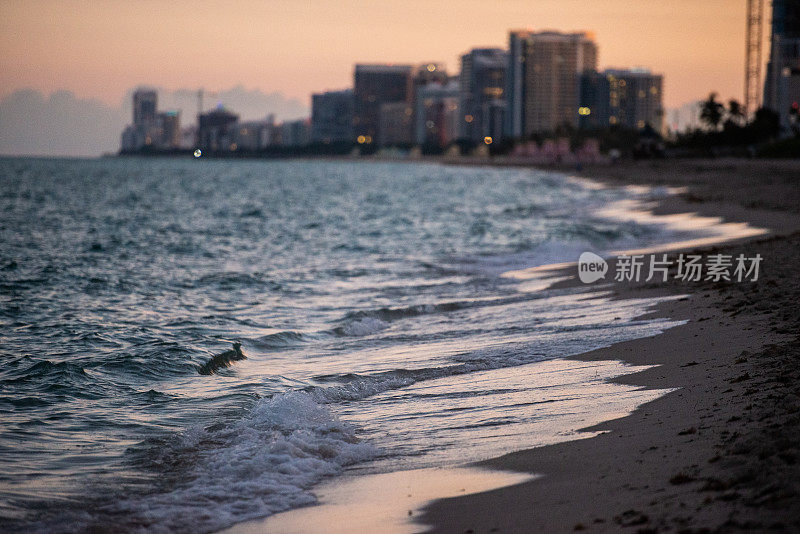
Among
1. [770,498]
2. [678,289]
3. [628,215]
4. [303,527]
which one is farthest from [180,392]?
[628,215]

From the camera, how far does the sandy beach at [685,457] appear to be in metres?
4.49

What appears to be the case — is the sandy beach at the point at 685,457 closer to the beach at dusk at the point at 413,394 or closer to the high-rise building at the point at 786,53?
the beach at dusk at the point at 413,394

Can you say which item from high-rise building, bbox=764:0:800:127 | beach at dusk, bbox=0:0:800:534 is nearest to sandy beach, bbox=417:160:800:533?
beach at dusk, bbox=0:0:800:534

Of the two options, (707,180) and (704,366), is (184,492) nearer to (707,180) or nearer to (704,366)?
(704,366)

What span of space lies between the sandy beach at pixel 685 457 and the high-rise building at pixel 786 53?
12896cm

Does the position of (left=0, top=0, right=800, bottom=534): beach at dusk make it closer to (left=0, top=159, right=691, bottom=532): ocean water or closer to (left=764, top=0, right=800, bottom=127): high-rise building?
(left=0, top=159, right=691, bottom=532): ocean water

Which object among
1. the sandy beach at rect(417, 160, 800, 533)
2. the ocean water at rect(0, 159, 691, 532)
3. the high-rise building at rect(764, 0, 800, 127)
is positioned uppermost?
the high-rise building at rect(764, 0, 800, 127)

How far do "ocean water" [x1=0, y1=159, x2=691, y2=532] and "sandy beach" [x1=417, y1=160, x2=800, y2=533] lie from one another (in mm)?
452

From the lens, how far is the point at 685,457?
5391 millimetres

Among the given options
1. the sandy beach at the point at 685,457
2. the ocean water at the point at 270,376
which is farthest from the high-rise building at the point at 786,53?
the sandy beach at the point at 685,457

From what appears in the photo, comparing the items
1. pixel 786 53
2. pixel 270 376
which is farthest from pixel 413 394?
pixel 786 53

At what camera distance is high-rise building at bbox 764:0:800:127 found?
420ft

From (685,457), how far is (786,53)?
14256 cm

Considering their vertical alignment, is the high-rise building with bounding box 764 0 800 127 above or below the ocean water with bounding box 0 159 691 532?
above
